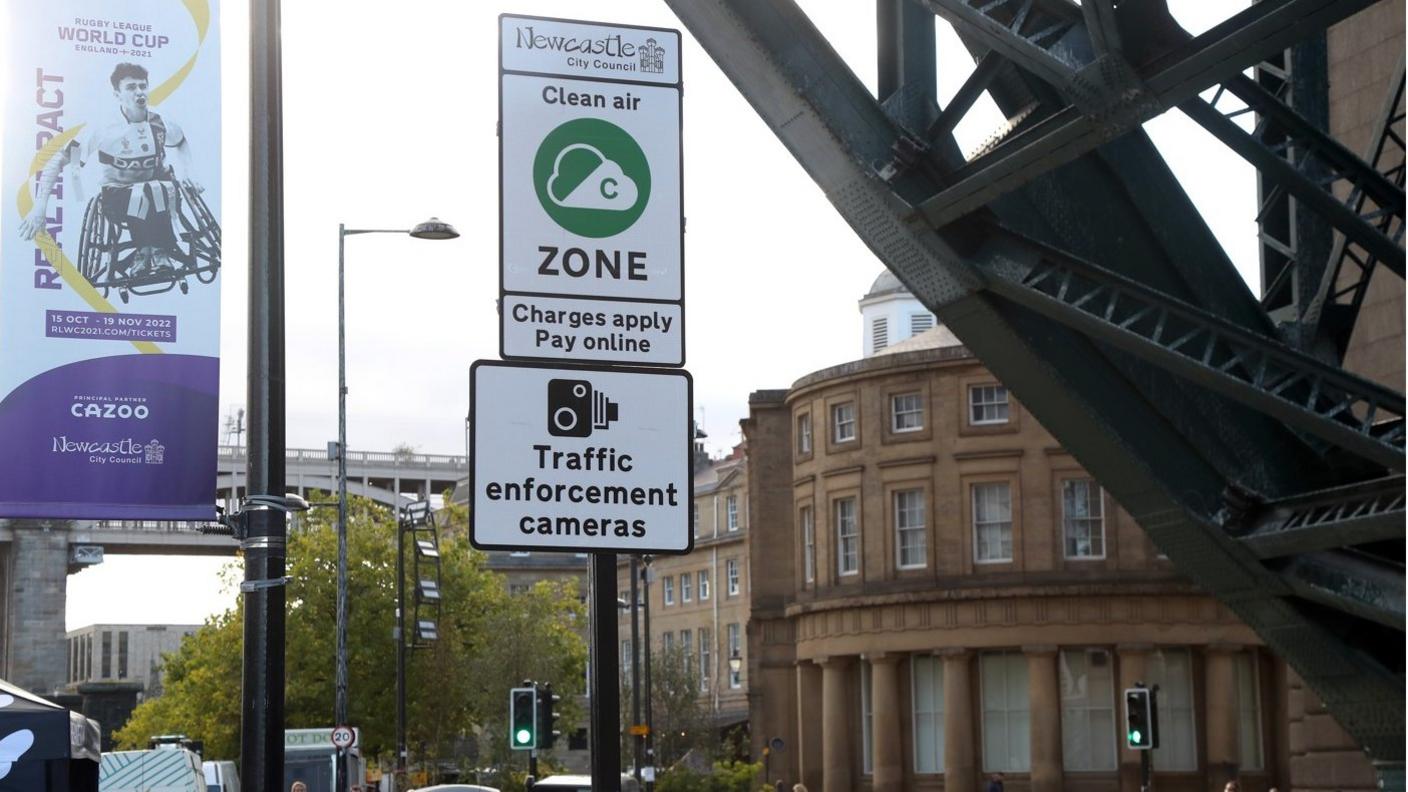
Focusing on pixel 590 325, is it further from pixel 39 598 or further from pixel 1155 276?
pixel 39 598

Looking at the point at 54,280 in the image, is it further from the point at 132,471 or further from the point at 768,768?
the point at 768,768

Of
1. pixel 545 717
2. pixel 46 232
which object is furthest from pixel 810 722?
pixel 46 232

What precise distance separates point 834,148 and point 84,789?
196 inches

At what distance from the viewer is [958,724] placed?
5528 cm

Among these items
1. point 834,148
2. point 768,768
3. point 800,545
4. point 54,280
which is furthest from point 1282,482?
point 768,768

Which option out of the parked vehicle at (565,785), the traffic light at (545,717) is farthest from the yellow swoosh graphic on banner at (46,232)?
the parked vehicle at (565,785)

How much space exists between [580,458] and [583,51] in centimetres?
136

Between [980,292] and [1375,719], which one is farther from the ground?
[980,292]

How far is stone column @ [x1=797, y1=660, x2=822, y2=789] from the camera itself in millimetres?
60688

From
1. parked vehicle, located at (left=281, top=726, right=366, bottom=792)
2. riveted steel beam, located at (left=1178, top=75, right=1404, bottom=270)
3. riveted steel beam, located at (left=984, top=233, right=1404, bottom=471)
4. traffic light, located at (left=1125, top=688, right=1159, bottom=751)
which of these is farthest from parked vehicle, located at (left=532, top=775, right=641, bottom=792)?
riveted steel beam, located at (left=1178, top=75, right=1404, bottom=270)

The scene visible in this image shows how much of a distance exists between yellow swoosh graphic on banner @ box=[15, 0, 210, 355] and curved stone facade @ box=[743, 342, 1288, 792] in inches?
1758

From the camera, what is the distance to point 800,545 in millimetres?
60781

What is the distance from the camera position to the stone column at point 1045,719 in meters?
53.9

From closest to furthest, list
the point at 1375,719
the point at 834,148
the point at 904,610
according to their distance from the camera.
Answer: the point at 834,148 → the point at 1375,719 → the point at 904,610
